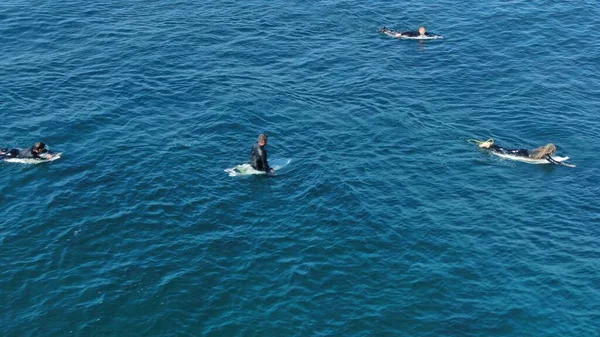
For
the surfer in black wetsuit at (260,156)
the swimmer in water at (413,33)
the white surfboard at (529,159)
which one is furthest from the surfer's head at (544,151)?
the swimmer in water at (413,33)

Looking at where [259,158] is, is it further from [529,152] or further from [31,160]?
[529,152]

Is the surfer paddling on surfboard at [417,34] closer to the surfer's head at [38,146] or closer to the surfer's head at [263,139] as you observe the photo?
the surfer's head at [263,139]

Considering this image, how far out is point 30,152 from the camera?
2096 inches

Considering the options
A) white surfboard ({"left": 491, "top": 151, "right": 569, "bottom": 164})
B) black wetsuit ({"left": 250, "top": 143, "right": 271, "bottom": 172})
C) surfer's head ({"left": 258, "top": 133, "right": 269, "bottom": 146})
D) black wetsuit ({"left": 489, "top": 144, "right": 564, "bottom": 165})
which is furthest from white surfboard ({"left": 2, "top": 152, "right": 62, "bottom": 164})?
white surfboard ({"left": 491, "top": 151, "right": 569, "bottom": 164})

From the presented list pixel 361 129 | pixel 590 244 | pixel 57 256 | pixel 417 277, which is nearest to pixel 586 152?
pixel 590 244

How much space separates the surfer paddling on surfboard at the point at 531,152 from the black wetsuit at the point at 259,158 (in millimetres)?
18525

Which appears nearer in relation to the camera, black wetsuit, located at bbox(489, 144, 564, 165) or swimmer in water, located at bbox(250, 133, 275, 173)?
swimmer in water, located at bbox(250, 133, 275, 173)

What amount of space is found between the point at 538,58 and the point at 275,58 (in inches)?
1118

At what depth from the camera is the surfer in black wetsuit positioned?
171ft

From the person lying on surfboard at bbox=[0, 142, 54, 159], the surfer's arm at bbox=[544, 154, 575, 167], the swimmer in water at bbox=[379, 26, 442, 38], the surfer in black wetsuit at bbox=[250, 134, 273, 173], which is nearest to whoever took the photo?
the surfer in black wetsuit at bbox=[250, 134, 273, 173]

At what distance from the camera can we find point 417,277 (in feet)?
142

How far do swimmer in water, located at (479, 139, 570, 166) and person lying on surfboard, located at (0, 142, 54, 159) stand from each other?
116 ft

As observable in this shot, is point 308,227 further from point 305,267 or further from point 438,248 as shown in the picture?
point 438,248

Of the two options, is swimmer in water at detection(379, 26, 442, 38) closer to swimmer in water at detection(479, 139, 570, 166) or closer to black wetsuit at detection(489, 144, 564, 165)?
swimmer in water at detection(479, 139, 570, 166)
